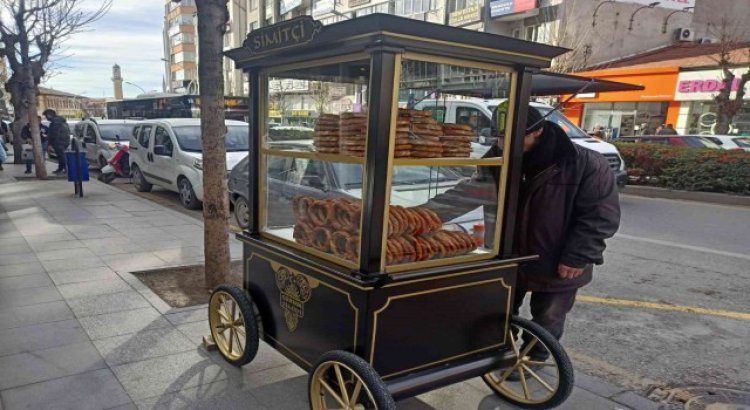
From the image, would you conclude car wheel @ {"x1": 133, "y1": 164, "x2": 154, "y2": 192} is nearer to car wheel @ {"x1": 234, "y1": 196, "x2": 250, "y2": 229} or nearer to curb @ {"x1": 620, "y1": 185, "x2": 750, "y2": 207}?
car wheel @ {"x1": 234, "y1": 196, "x2": 250, "y2": 229}

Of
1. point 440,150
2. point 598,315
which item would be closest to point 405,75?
point 440,150

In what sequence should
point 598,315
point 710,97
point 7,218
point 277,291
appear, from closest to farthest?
point 277,291, point 598,315, point 7,218, point 710,97

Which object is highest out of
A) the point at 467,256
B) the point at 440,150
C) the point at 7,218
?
the point at 440,150

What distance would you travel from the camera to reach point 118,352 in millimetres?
3520

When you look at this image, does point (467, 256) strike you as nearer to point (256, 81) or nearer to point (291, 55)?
point (291, 55)

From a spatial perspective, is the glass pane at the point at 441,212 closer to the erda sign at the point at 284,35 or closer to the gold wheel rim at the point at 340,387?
the gold wheel rim at the point at 340,387

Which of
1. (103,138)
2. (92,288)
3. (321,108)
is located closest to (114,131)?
(103,138)

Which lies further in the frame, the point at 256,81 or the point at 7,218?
the point at 7,218

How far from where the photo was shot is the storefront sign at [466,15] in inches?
1115

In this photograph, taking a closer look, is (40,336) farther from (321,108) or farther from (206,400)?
(321,108)

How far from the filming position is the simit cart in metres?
2.34

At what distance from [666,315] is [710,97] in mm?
19637

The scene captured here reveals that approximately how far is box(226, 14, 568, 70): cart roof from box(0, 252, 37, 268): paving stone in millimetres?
4303

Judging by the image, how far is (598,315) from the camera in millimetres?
4637
